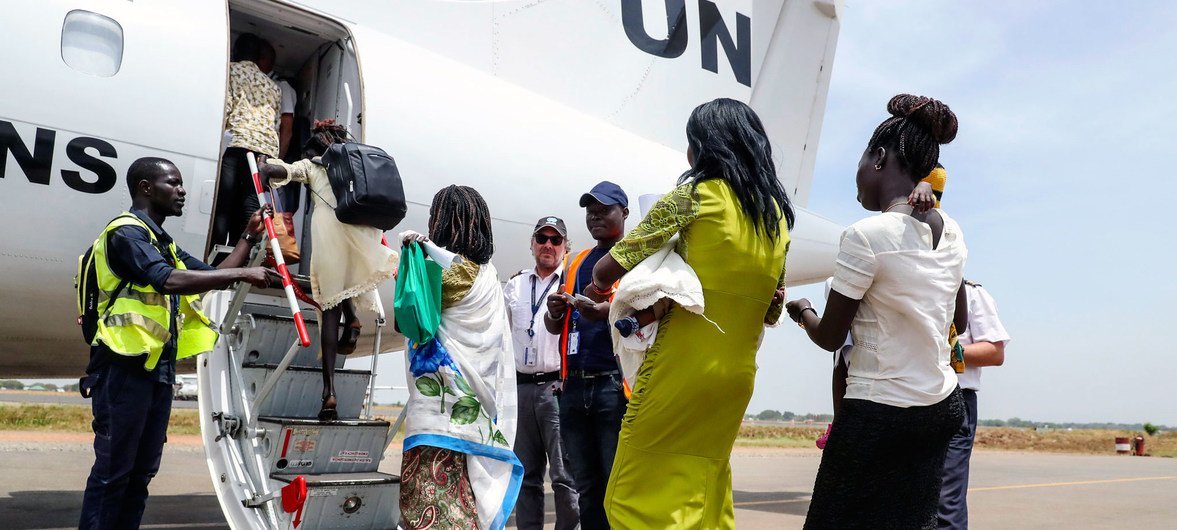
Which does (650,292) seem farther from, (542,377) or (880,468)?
(542,377)

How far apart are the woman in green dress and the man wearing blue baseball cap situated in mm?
1484

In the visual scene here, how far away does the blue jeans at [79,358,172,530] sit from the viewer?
3584mm

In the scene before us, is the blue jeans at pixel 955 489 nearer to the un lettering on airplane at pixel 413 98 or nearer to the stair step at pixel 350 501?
the stair step at pixel 350 501

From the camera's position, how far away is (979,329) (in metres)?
4.04

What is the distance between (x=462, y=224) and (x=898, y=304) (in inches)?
69.8

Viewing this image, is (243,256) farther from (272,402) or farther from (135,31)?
(135,31)

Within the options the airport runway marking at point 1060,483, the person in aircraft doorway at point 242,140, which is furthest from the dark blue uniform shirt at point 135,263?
the airport runway marking at point 1060,483

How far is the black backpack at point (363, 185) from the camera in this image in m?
4.17

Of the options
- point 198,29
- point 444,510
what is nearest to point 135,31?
point 198,29

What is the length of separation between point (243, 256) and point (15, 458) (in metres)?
7.10

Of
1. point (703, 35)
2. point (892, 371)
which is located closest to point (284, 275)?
point (892, 371)

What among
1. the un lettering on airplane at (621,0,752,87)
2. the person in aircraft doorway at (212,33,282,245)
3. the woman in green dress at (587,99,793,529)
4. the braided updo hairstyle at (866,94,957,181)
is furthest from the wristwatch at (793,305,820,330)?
the un lettering on airplane at (621,0,752,87)

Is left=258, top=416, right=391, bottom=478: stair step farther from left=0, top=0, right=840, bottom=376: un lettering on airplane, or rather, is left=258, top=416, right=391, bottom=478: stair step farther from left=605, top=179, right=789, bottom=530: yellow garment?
left=605, top=179, right=789, bottom=530: yellow garment

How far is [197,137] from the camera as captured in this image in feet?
16.2
